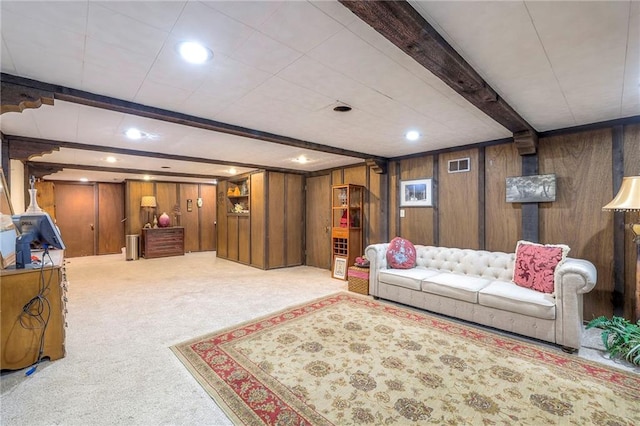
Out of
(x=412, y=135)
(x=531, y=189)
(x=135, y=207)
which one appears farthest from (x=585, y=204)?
(x=135, y=207)

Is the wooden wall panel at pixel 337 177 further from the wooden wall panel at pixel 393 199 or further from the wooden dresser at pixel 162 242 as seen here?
the wooden dresser at pixel 162 242

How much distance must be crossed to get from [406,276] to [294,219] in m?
3.62

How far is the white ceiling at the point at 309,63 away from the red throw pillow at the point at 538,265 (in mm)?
1423

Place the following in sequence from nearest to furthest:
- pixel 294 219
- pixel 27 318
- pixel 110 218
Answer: pixel 27 318 < pixel 294 219 < pixel 110 218

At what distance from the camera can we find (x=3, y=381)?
7.24 feet

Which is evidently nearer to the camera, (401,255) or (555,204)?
(555,204)

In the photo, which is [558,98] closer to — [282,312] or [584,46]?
[584,46]

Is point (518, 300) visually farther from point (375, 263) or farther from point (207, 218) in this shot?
point (207, 218)

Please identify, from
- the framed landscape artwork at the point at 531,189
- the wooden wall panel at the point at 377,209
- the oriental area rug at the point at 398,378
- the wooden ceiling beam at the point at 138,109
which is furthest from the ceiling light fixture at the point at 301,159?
the framed landscape artwork at the point at 531,189

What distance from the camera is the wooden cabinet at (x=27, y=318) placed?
233 centimetres

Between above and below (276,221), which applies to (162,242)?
below

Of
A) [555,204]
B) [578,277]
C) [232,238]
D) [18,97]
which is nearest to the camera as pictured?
[18,97]

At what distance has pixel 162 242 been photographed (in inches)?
328

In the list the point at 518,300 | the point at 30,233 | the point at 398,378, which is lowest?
the point at 398,378
